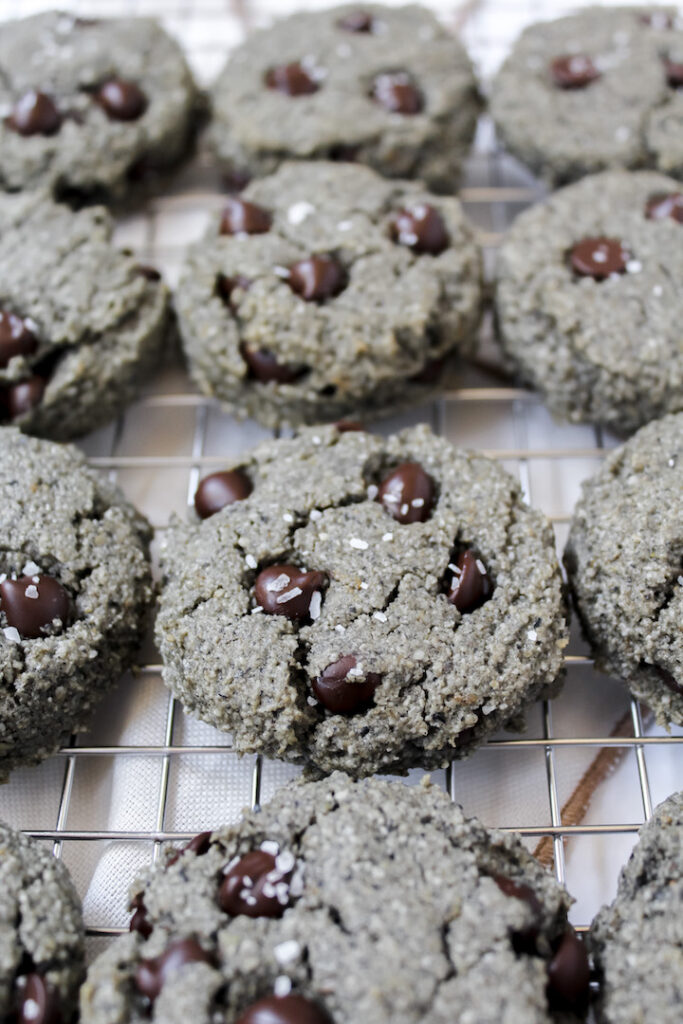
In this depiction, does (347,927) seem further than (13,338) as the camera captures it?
No

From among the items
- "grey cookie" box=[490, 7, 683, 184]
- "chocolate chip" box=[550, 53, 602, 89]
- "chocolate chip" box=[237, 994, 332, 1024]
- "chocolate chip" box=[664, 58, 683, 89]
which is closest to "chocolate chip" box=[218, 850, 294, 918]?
"chocolate chip" box=[237, 994, 332, 1024]

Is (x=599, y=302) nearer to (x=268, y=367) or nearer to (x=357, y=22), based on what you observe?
(x=268, y=367)

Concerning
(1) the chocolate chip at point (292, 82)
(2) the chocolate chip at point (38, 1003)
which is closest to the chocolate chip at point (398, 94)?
(1) the chocolate chip at point (292, 82)

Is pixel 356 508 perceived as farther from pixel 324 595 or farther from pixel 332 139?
pixel 332 139

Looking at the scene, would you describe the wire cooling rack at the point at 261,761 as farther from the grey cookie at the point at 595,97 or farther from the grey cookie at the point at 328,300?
the grey cookie at the point at 595,97

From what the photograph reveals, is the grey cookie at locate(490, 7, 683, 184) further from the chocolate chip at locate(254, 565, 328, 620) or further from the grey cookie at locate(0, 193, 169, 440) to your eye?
the chocolate chip at locate(254, 565, 328, 620)

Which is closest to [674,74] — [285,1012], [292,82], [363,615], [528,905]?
[292,82]
